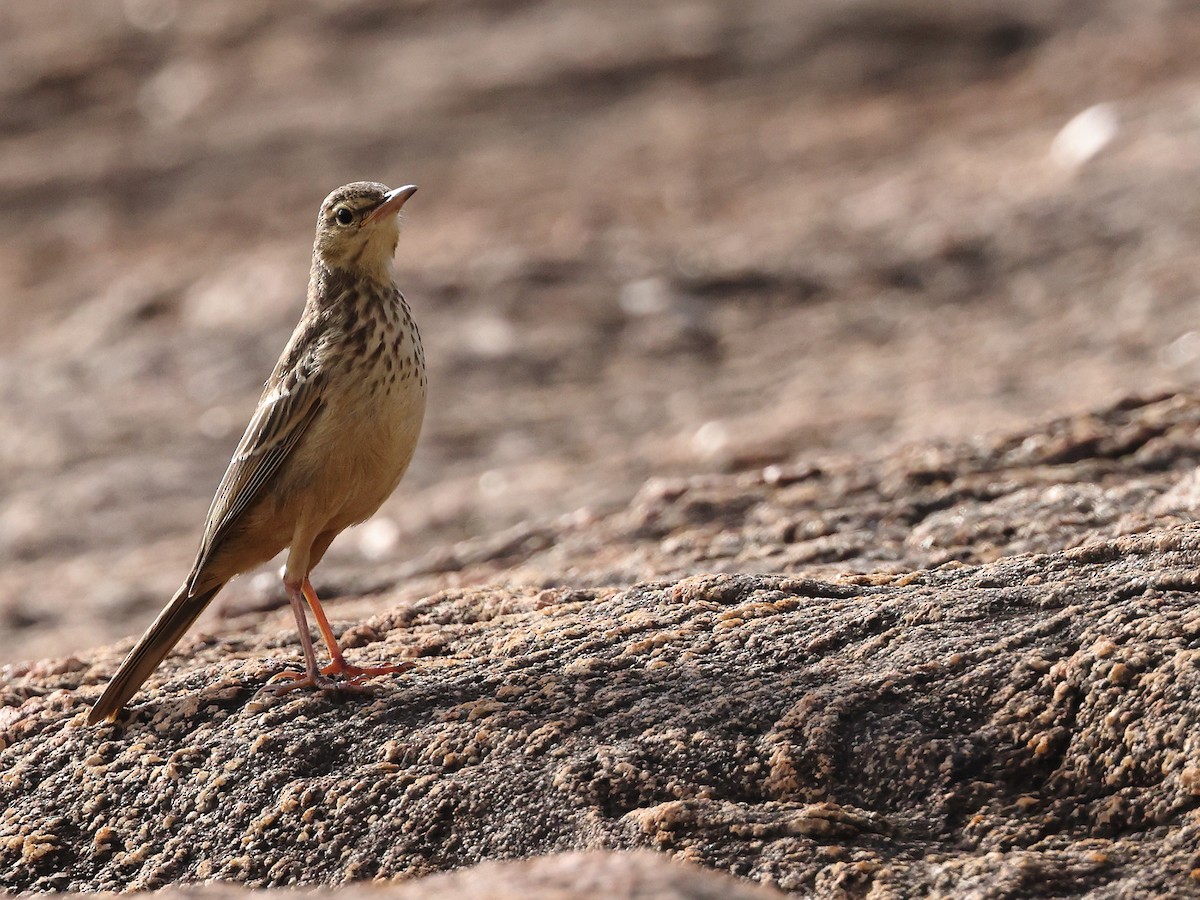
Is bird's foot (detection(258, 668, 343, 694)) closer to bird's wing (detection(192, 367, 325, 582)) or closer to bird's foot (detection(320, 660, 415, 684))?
→ bird's foot (detection(320, 660, 415, 684))

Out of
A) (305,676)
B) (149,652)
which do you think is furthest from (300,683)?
(149,652)

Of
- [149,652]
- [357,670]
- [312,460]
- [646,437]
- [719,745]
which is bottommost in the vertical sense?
[646,437]

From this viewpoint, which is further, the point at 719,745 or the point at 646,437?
the point at 646,437

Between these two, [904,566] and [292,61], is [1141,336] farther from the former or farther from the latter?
[292,61]

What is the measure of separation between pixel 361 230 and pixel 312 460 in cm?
111

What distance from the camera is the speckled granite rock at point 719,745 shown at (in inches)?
159

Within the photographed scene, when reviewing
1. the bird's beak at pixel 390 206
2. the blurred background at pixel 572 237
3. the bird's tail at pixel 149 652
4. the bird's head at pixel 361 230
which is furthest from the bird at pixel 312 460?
the blurred background at pixel 572 237

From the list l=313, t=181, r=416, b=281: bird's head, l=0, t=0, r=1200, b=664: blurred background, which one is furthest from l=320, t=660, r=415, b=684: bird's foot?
l=0, t=0, r=1200, b=664: blurred background

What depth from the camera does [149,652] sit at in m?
5.41

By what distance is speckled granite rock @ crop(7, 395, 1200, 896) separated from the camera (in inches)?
159

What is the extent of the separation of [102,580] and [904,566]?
6.42 m

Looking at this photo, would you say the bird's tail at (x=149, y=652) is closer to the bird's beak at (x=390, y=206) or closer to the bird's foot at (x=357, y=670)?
the bird's foot at (x=357, y=670)

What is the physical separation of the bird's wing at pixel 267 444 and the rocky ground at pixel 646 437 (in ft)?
1.81

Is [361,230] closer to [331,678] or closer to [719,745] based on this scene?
[331,678]
